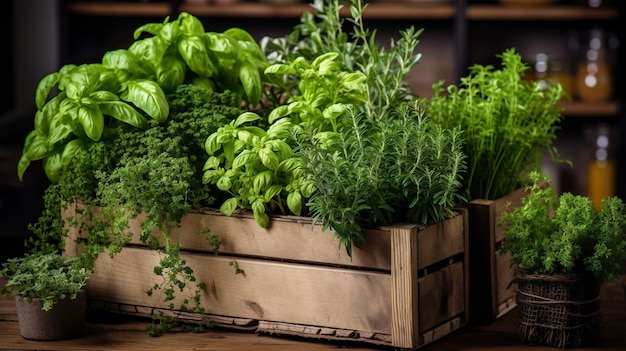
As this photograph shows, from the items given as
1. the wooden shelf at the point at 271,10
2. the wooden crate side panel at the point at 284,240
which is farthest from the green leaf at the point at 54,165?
the wooden shelf at the point at 271,10

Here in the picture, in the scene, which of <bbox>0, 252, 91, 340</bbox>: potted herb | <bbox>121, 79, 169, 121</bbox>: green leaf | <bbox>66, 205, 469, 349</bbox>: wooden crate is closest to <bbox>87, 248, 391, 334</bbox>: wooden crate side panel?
<bbox>66, 205, 469, 349</bbox>: wooden crate

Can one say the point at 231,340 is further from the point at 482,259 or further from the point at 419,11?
the point at 419,11

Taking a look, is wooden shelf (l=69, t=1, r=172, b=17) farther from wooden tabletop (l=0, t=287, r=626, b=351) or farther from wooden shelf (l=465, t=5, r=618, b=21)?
wooden tabletop (l=0, t=287, r=626, b=351)

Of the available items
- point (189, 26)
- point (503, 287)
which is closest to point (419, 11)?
point (189, 26)

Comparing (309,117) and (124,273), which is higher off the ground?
(309,117)

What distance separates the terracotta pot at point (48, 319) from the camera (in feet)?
4.48

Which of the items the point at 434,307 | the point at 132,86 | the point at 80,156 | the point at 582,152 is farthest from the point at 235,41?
the point at 582,152

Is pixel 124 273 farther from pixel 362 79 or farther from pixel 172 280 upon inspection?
pixel 362 79

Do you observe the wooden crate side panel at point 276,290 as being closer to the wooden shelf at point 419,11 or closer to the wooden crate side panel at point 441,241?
the wooden crate side panel at point 441,241

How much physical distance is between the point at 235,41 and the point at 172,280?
17.5 inches

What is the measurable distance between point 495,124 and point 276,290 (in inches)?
18.3

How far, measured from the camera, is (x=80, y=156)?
4.87ft

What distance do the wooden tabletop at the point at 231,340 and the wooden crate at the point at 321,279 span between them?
2 cm

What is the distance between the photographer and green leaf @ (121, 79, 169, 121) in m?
1.45
